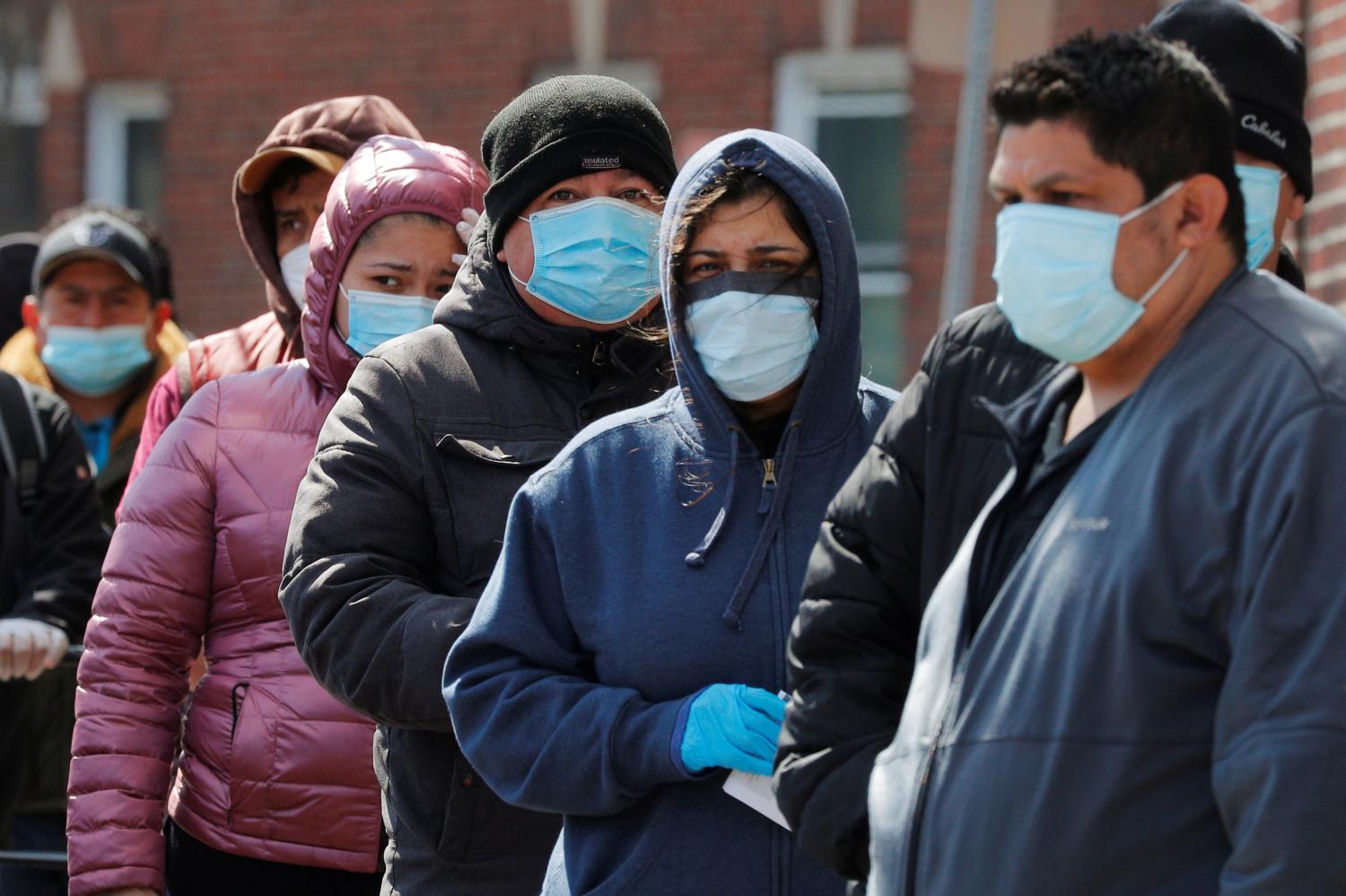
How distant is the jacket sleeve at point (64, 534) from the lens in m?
4.57

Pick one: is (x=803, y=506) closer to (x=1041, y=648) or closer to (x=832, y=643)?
(x=832, y=643)

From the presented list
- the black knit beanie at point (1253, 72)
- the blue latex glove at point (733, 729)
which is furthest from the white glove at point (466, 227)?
the blue latex glove at point (733, 729)

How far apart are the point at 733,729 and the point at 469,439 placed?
84cm

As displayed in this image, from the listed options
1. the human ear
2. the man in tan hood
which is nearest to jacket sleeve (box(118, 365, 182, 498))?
the man in tan hood

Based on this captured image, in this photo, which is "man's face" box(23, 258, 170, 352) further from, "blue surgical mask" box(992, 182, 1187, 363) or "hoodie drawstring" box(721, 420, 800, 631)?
A: "blue surgical mask" box(992, 182, 1187, 363)

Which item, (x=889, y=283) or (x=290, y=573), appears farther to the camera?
(x=889, y=283)

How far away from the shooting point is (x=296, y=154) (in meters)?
4.30

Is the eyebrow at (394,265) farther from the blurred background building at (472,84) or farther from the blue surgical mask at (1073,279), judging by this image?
the blurred background building at (472,84)

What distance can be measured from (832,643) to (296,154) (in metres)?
2.39

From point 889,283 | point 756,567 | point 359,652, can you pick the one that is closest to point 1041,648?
point 756,567

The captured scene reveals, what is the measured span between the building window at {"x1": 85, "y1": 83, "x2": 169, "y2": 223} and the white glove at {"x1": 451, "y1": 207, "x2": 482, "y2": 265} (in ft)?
24.8

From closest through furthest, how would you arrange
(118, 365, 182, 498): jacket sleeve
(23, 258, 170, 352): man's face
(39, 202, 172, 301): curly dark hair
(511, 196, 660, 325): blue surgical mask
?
(511, 196, 660, 325): blue surgical mask
(118, 365, 182, 498): jacket sleeve
(23, 258, 170, 352): man's face
(39, 202, 172, 301): curly dark hair

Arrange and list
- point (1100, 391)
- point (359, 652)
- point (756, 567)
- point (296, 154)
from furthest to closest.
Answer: point (296, 154) → point (359, 652) → point (756, 567) → point (1100, 391)

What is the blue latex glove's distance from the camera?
8.28ft
